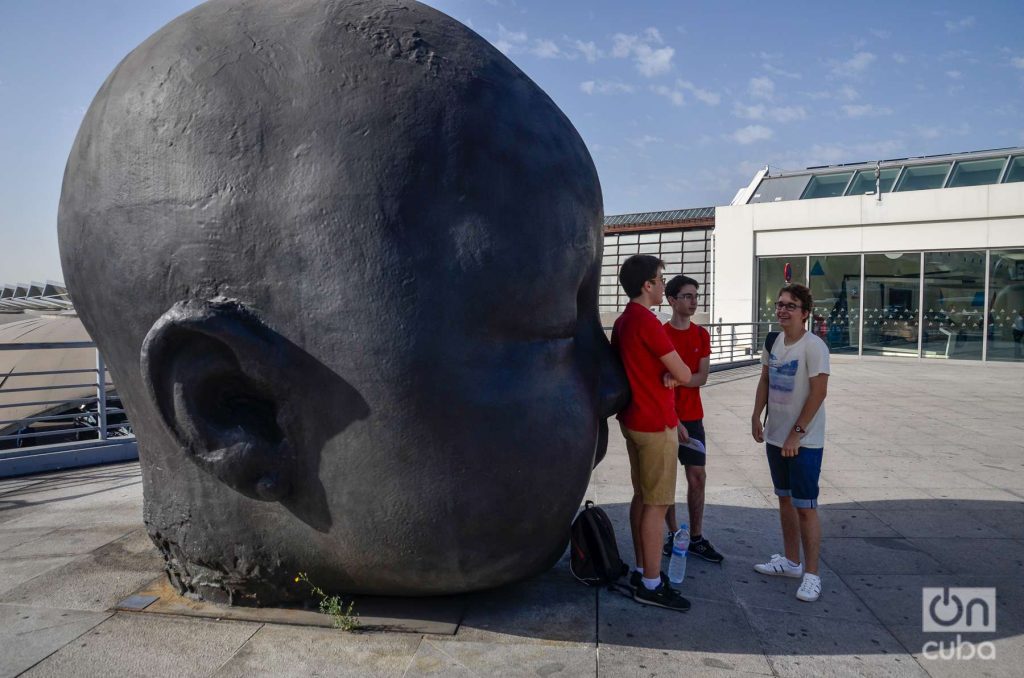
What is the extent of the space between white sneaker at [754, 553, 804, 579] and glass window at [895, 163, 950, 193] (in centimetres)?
1895

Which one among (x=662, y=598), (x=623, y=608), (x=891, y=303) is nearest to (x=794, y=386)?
(x=662, y=598)

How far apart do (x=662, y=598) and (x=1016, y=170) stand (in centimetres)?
2044

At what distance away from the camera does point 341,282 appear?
298cm

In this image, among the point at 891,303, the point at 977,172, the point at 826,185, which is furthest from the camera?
the point at 826,185

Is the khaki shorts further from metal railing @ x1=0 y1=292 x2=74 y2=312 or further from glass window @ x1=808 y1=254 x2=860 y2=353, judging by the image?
metal railing @ x1=0 y1=292 x2=74 y2=312

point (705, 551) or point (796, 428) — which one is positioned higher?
point (796, 428)

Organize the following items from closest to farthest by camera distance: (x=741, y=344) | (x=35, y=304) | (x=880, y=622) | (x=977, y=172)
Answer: (x=880, y=622) < (x=977, y=172) < (x=741, y=344) < (x=35, y=304)

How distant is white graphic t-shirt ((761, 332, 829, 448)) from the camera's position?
13.5 ft

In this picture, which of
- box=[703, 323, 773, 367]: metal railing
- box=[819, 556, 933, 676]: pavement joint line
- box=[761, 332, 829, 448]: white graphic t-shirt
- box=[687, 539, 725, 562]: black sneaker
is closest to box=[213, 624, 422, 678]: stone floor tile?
box=[687, 539, 725, 562]: black sneaker

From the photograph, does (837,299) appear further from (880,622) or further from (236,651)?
(236,651)

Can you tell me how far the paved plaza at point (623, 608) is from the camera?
3.15 meters

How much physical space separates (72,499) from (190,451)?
12.4ft

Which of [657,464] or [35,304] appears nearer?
[657,464]

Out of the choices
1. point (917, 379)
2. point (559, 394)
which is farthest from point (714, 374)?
point (559, 394)
